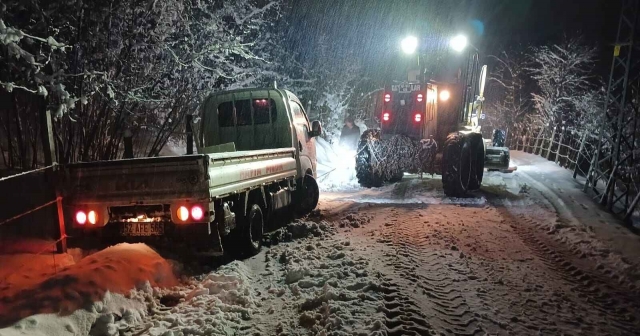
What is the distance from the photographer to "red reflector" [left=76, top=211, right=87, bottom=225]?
224 inches

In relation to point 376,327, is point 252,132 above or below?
above

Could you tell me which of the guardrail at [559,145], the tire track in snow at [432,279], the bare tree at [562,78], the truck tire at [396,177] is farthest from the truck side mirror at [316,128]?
the bare tree at [562,78]

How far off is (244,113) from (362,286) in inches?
206

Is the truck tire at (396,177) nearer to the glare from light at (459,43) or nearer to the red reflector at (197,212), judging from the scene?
the glare from light at (459,43)

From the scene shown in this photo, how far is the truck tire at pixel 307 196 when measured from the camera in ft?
31.5

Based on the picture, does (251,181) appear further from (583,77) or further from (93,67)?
(583,77)

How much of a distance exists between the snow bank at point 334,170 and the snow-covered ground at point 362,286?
18.9 feet

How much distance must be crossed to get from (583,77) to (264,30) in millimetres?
20505

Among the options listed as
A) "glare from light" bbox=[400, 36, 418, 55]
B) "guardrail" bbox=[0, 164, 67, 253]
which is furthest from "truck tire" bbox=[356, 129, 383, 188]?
"guardrail" bbox=[0, 164, 67, 253]

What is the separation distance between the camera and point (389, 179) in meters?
13.7

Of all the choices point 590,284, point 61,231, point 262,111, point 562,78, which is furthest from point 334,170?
point 562,78

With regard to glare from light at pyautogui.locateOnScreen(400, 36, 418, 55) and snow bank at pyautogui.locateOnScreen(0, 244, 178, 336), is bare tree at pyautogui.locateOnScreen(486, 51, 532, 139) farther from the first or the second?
snow bank at pyautogui.locateOnScreen(0, 244, 178, 336)

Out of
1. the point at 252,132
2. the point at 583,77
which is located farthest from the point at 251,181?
the point at 583,77

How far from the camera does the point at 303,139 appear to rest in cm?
973
